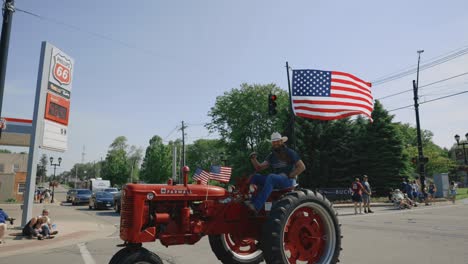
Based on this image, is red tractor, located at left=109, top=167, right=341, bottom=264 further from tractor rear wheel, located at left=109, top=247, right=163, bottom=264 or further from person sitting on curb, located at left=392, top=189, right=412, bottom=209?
person sitting on curb, located at left=392, top=189, right=412, bottom=209

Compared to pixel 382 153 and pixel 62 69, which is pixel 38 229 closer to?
pixel 62 69

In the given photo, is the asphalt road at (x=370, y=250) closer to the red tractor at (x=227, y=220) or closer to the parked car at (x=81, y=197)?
the red tractor at (x=227, y=220)

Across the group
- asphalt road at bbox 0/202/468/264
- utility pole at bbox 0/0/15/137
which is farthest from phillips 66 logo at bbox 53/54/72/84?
asphalt road at bbox 0/202/468/264

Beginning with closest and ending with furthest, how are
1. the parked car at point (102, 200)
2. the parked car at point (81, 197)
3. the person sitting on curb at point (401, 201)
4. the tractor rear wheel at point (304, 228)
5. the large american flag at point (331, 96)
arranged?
the tractor rear wheel at point (304, 228)
the large american flag at point (331, 96)
the person sitting on curb at point (401, 201)
the parked car at point (102, 200)
the parked car at point (81, 197)

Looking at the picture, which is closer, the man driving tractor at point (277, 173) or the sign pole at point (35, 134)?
the man driving tractor at point (277, 173)

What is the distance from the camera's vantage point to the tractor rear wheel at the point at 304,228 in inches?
180

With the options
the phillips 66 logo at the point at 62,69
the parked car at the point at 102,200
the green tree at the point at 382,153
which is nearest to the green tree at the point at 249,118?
the green tree at the point at 382,153

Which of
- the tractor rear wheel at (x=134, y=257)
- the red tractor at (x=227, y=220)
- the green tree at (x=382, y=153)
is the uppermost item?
the green tree at (x=382, y=153)

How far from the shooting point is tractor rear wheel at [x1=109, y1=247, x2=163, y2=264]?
12.9 ft

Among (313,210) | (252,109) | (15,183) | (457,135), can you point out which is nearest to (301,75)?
(313,210)

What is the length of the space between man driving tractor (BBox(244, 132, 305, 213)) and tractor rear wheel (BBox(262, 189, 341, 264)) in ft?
0.79

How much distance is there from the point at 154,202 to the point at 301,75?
10.4m

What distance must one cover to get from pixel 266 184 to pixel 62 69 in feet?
42.8

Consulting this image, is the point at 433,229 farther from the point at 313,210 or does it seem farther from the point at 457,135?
the point at 457,135
